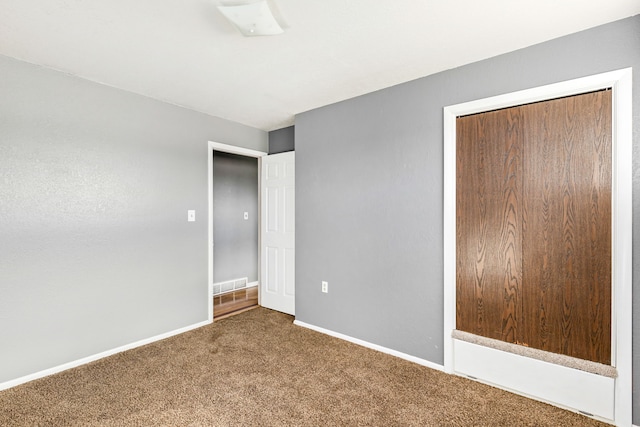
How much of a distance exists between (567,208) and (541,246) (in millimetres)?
290

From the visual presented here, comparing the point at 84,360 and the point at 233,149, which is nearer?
the point at 84,360

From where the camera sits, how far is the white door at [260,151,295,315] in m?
3.73

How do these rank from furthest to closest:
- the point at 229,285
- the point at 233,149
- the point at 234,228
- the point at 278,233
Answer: the point at 234,228 < the point at 229,285 < the point at 278,233 < the point at 233,149

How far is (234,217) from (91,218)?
2436 millimetres

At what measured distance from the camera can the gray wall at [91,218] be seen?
86.0 inches

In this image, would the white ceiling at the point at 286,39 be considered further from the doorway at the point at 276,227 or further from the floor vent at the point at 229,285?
the floor vent at the point at 229,285

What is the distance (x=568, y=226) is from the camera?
1906mm

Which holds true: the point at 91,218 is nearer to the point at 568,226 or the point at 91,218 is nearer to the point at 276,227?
the point at 276,227

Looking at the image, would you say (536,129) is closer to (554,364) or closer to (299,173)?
(554,364)

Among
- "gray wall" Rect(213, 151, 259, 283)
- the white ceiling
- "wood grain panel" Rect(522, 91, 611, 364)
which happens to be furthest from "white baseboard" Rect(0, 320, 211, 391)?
"wood grain panel" Rect(522, 91, 611, 364)

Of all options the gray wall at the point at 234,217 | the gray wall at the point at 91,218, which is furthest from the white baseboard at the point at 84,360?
the gray wall at the point at 234,217

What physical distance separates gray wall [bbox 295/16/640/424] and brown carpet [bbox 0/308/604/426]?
1.26 ft

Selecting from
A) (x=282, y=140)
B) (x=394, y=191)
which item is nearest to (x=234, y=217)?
(x=282, y=140)

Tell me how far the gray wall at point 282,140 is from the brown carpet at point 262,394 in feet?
8.08
